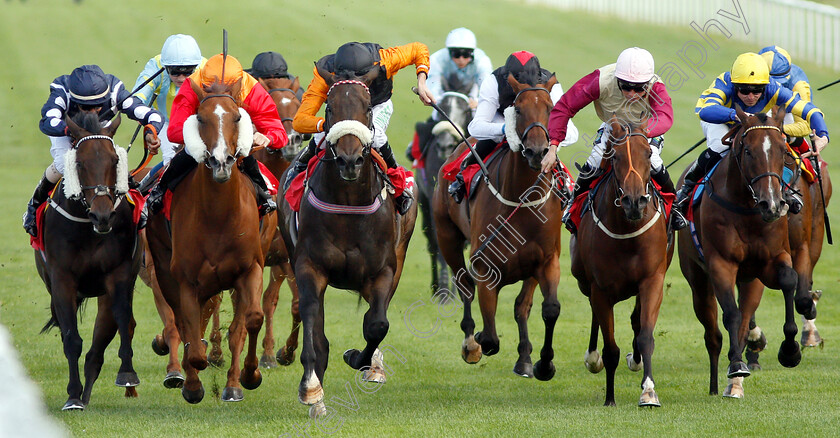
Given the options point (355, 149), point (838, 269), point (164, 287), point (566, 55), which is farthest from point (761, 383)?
point (566, 55)

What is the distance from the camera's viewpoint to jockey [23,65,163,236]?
7875mm

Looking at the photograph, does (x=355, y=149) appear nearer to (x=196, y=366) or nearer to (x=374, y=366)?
(x=196, y=366)

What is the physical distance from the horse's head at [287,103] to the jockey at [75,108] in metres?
1.88

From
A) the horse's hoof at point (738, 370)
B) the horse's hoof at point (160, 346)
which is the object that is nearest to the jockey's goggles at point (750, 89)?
the horse's hoof at point (738, 370)

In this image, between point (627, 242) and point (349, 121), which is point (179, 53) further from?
point (627, 242)

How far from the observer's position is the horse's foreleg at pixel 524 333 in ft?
28.7

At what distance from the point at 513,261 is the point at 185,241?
7.76ft

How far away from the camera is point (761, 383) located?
28.2ft

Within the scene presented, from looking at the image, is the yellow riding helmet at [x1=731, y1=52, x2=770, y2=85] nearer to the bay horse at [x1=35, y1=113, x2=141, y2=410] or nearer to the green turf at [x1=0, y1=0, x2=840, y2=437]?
the green turf at [x1=0, y1=0, x2=840, y2=437]

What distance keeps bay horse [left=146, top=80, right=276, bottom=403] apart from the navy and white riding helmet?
0.97 m

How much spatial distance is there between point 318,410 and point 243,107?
2196 millimetres

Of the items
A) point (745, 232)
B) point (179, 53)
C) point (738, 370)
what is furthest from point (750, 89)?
point (179, 53)

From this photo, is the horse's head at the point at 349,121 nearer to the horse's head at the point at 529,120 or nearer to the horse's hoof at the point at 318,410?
the horse's head at the point at 529,120

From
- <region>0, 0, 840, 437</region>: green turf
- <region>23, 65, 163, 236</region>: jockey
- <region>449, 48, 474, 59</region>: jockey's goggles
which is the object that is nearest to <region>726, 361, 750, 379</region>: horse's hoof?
<region>0, 0, 840, 437</region>: green turf
